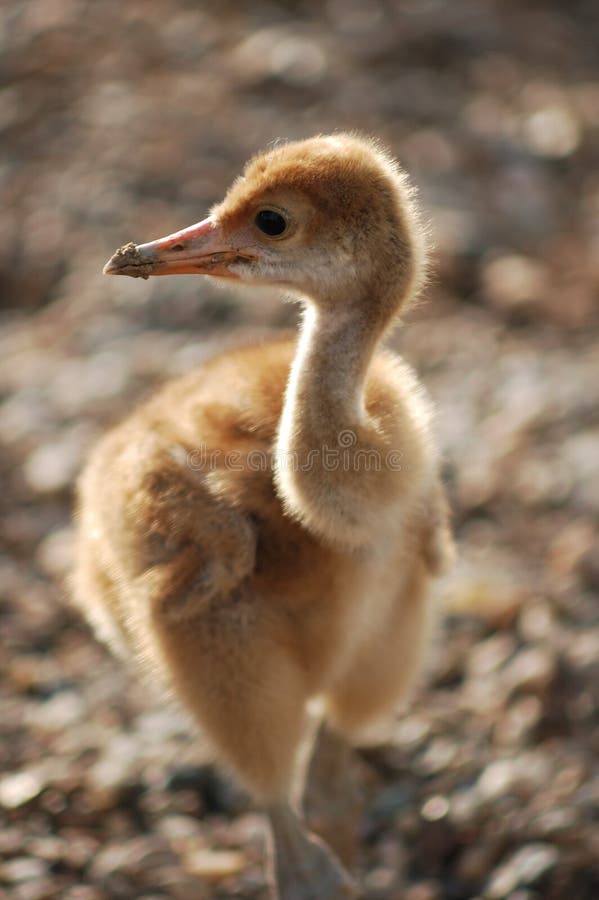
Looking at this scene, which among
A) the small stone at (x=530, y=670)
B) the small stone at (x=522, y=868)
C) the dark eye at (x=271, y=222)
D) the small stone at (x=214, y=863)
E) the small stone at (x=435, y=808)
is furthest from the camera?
the small stone at (x=530, y=670)

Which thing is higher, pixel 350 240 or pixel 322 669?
pixel 350 240

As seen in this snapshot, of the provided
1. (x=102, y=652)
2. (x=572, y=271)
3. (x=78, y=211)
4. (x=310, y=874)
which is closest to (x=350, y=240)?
(x=310, y=874)

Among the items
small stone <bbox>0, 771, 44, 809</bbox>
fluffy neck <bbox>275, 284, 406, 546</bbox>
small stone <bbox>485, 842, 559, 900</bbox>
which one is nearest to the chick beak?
fluffy neck <bbox>275, 284, 406, 546</bbox>

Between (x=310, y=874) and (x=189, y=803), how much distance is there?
47 cm

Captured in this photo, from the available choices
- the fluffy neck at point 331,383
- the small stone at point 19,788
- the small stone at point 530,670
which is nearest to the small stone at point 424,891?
the small stone at point 530,670

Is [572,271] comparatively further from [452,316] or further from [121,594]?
[121,594]

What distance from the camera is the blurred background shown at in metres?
3.17

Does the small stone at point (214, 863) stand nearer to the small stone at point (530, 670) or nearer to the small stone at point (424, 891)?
the small stone at point (424, 891)

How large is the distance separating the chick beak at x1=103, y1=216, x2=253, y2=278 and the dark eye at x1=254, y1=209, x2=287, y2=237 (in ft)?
0.24

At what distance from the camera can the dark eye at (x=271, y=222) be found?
2648 millimetres

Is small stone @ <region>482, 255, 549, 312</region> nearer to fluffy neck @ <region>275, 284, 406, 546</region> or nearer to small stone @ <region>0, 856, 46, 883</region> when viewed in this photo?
fluffy neck @ <region>275, 284, 406, 546</region>

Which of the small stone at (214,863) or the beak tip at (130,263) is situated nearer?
the beak tip at (130,263)

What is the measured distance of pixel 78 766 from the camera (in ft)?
11.1

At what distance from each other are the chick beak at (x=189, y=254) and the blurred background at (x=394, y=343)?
134 centimetres
